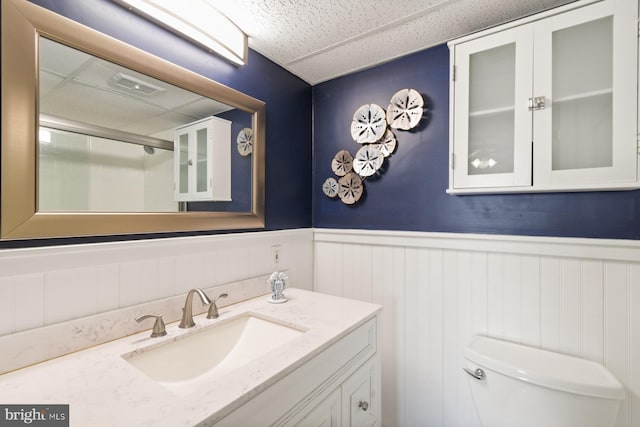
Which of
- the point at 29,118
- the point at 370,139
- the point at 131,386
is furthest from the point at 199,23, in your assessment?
the point at 131,386

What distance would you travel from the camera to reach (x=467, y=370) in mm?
1185

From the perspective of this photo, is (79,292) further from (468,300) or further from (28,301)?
(468,300)

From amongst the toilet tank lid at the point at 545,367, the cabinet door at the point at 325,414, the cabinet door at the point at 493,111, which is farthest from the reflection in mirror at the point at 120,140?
the toilet tank lid at the point at 545,367

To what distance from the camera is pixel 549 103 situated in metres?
1.12

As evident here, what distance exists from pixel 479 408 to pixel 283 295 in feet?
3.15

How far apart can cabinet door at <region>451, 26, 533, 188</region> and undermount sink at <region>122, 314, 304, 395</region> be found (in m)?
1.07

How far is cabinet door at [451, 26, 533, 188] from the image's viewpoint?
1159 millimetres

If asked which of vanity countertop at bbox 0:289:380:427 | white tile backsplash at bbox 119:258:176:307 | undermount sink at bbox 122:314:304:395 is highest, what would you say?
white tile backsplash at bbox 119:258:176:307

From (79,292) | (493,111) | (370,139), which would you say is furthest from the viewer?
(370,139)

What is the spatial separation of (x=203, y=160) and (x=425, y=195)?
44.3 inches

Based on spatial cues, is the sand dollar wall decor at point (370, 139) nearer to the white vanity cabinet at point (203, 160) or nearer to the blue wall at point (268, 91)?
the blue wall at point (268, 91)

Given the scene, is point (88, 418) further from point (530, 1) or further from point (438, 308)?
point (530, 1)

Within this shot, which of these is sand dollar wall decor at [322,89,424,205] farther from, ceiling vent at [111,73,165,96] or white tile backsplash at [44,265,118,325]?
white tile backsplash at [44,265,118,325]

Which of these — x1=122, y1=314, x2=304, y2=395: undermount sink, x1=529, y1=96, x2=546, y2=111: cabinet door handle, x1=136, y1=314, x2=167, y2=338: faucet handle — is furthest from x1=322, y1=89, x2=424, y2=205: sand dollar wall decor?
x1=136, y1=314, x2=167, y2=338: faucet handle
